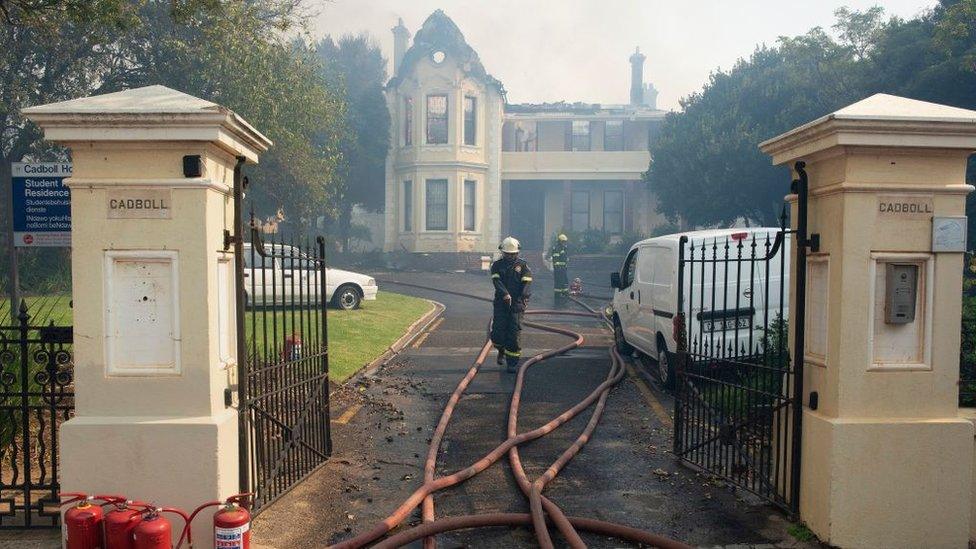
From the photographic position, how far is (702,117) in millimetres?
30688

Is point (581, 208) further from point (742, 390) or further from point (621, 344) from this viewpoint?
point (742, 390)

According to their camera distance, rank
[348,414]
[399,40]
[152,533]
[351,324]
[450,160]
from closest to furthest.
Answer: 1. [152,533]
2. [348,414]
3. [351,324]
4. [450,160]
5. [399,40]

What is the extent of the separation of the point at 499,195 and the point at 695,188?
32.0 feet

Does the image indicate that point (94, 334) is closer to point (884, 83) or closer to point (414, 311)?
point (414, 311)

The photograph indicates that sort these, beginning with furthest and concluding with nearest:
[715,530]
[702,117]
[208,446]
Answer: [702,117]
[715,530]
[208,446]

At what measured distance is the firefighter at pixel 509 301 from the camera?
35.9 feet

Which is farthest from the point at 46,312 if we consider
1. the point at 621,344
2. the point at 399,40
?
the point at 399,40

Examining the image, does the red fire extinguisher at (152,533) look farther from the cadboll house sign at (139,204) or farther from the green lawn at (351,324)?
the green lawn at (351,324)

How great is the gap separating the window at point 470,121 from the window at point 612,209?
866 cm

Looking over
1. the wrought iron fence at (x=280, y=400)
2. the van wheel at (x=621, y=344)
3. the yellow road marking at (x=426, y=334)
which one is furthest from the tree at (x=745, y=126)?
the wrought iron fence at (x=280, y=400)

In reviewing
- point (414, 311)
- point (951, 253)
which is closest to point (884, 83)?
point (414, 311)

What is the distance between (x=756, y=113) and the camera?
3002 centimetres

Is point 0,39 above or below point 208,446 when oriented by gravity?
above

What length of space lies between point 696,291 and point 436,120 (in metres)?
27.0
